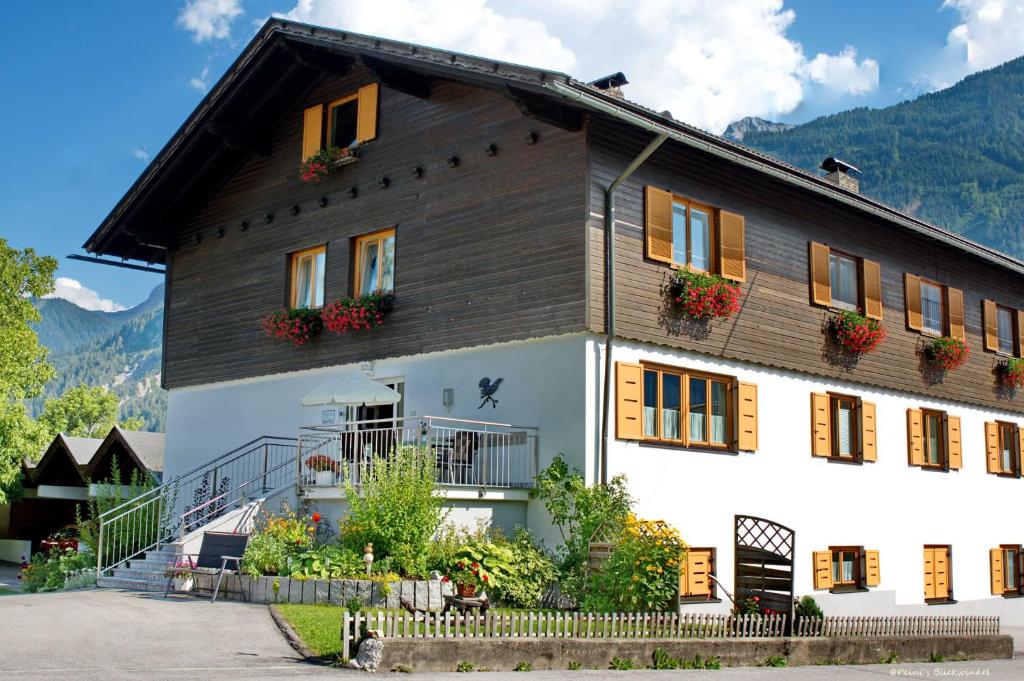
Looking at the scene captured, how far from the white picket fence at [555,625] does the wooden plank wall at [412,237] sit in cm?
458

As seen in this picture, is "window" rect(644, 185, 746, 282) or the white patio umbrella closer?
"window" rect(644, 185, 746, 282)

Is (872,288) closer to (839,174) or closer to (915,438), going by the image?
(915,438)

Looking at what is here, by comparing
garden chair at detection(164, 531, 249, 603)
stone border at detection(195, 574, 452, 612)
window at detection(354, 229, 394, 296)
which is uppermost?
window at detection(354, 229, 394, 296)

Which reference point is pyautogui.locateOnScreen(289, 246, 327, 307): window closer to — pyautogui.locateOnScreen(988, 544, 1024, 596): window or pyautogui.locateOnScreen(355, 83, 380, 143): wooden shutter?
pyautogui.locateOnScreen(355, 83, 380, 143): wooden shutter

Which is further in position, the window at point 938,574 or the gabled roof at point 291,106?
the window at point 938,574

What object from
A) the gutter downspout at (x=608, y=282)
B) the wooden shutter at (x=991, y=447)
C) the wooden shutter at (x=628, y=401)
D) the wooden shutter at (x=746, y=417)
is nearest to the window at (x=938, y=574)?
the wooden shutter at (x=991, y=447)

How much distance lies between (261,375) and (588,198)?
7.95 metres

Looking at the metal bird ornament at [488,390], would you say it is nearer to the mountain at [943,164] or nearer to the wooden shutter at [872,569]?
the wooden shutter at [872,569]

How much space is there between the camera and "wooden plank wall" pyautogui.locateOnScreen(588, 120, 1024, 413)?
16.2 metres

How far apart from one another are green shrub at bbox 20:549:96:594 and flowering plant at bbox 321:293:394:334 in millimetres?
5412

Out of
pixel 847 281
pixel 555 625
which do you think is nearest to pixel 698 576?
pixel 555 625

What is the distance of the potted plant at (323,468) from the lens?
16.7m

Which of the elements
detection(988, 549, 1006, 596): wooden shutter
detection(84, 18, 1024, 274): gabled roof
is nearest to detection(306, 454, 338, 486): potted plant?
detection(84, 18, 1024, 274): gabled roof

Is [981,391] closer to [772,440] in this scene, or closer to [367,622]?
[772,440]
